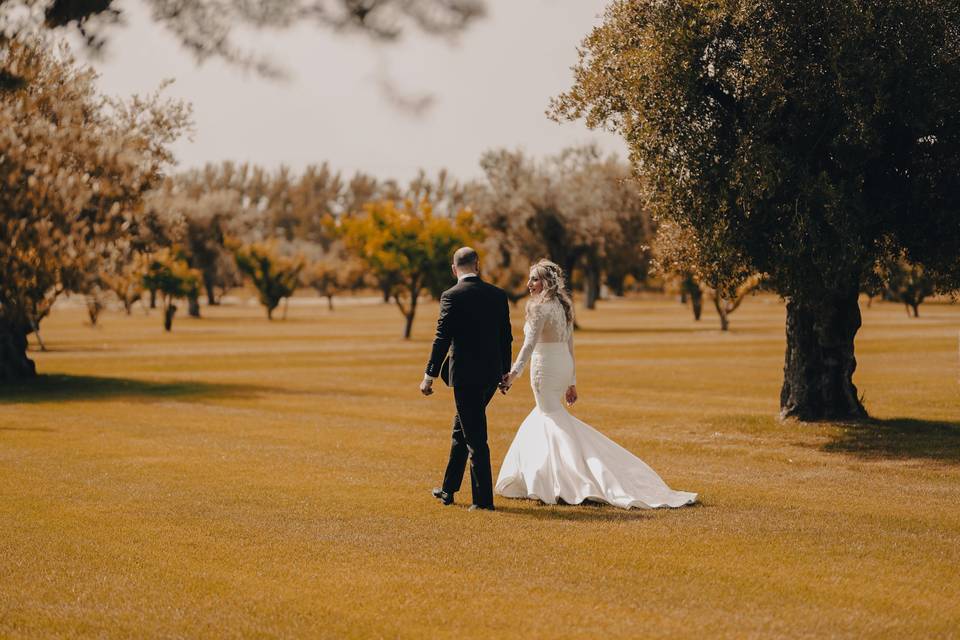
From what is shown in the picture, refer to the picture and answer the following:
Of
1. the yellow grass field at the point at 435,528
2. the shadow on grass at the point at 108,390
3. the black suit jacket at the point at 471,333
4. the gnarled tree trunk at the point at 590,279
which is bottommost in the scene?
the shadow on grass at the point at 108,390

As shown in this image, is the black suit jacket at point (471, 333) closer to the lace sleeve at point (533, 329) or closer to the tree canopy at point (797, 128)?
the lace sleeve at point (533, 329)

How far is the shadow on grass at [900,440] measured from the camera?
16.6 meters

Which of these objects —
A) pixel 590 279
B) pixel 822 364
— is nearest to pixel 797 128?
pixel 822 364

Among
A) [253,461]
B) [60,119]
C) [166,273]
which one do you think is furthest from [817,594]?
[166,273]

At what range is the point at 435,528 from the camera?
1089 centimetres

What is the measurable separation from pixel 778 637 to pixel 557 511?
468cm

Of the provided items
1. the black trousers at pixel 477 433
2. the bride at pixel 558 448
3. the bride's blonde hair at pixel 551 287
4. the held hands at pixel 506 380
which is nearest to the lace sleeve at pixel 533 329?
the bride at pixel 558 448

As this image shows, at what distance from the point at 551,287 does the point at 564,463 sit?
79.3 inches

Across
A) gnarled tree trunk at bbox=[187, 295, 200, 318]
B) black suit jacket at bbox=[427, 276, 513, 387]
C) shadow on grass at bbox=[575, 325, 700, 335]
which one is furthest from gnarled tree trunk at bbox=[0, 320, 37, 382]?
gnarled tree trunk at bbox=[187, 295, 200, 318]

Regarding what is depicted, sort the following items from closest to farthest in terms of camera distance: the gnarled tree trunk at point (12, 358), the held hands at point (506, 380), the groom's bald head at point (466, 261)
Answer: the groom's bald head at point (466, 261), the held hands at point (506, 380), the gnarled tree trunk at point (12, 358)

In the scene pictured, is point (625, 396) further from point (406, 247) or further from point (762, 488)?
point (406, 247)

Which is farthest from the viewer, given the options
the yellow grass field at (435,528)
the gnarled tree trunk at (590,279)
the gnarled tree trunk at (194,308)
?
the gnarled tree trunk at (590,279)

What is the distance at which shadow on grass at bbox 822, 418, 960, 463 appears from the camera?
54.3ft

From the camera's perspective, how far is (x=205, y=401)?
83.1 feet
